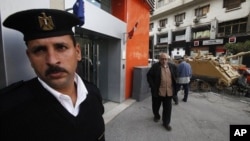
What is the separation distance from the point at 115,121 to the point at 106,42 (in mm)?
2540

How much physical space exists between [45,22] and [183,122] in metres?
4.20

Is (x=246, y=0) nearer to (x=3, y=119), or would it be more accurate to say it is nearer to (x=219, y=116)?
(x=219, y=116)

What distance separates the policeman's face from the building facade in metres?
12.9

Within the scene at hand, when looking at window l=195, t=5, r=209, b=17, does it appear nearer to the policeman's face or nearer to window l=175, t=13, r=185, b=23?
window l=175, t=13, r=185, b=23

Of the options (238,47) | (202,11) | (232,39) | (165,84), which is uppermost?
(202,11)

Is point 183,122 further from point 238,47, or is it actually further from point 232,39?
point 232,39

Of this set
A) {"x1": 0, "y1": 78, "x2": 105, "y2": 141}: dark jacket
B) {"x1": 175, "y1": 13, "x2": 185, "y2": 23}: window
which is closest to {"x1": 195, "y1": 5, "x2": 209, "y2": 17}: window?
{"x1": 175, "y1": 13, "x2": 185, "y2": 23}: window

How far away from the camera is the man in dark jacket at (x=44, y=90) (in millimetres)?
961

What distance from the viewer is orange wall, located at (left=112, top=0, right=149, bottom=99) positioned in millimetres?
5426

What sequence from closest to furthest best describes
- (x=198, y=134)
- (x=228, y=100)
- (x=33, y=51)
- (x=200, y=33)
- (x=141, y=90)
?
(x=33, y=51) < (x=198, y=134) < (x=141, y=90) < (x=228, y=100) < (x=200, y=33)

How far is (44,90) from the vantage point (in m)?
1.08

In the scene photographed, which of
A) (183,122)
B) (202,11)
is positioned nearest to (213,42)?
(202,11)

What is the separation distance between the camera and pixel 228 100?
6.77m

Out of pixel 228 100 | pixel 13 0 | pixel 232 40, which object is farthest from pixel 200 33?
pixel 13 0
